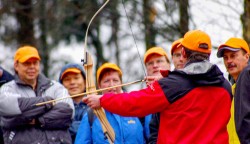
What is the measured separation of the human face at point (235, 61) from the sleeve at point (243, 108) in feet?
2.95

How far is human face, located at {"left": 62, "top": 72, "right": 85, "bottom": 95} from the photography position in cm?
980

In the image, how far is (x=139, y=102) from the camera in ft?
23.1

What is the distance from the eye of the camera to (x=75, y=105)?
956 centimetres

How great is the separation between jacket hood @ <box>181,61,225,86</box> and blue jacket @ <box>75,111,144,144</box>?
4.26 feet

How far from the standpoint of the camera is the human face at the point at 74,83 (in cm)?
980

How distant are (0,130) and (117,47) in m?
16.8

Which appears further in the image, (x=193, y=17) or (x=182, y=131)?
(x=193, y=17)

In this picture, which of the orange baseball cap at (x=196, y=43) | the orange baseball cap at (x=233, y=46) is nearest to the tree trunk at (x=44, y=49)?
the orange baseball cap at (x=233, y=46)

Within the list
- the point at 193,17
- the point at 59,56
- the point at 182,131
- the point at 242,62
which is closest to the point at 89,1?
the point at 193,17

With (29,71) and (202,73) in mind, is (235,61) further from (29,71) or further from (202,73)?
(29,71)

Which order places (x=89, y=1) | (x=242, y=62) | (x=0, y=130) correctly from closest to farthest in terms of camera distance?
1. (x=242, y=62)
2. (x=0, y=130)
3. (x=89, y=1)

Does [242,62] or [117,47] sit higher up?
[117,47]

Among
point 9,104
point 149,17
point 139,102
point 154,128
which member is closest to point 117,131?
point 154,128

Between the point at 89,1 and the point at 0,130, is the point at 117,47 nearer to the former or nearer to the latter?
the point at 89,1
